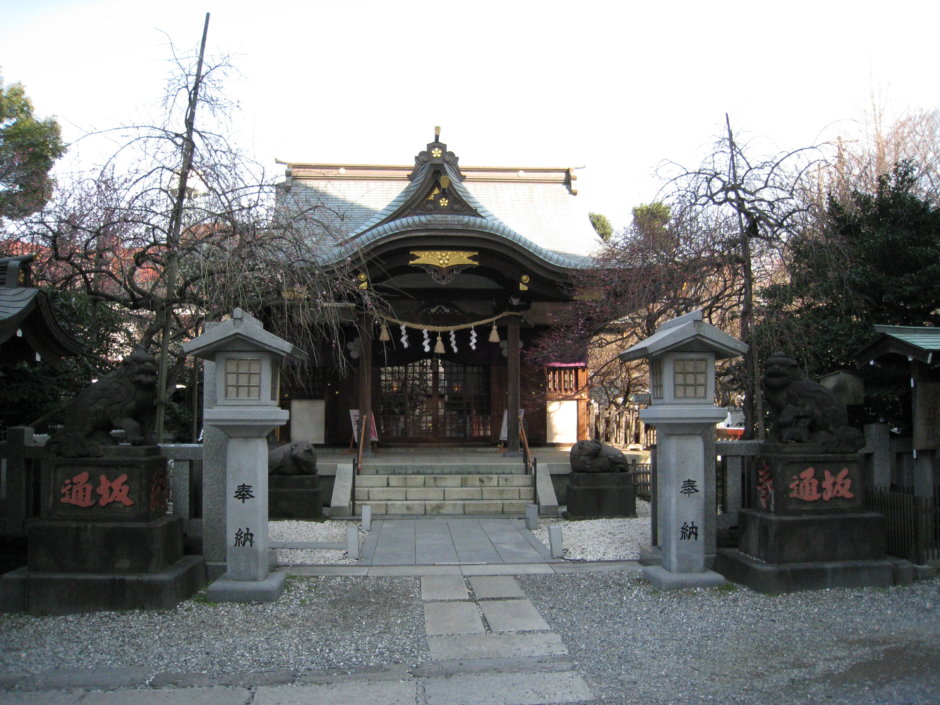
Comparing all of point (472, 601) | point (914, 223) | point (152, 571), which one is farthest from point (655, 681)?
point (914, 223)

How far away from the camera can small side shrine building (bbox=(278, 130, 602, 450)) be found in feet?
47.4

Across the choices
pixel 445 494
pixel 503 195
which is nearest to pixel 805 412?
pixel 445 494

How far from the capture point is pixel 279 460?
11.9 m

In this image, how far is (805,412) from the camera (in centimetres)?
736

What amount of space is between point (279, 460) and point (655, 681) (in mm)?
8253

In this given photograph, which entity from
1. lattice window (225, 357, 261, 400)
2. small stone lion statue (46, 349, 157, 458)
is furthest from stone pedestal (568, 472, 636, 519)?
small stone lion statue (46, 349, 157, 458)

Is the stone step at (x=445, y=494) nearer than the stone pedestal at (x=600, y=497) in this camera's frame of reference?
No

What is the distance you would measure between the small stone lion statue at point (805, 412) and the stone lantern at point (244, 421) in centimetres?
520

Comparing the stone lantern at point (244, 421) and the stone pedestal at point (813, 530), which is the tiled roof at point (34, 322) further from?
the stone pedestal at point (813, 530)

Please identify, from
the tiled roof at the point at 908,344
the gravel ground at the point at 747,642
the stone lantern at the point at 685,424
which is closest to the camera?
the gravel ground at the point at 747,642

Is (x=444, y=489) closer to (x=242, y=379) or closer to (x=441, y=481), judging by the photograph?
(x=441, y=481)

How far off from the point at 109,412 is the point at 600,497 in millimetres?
7713

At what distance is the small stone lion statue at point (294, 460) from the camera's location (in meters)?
11.8

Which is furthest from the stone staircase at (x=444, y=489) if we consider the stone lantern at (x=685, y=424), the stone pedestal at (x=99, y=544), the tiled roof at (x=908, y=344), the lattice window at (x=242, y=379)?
the tiled roof at (x=908, y=344)
